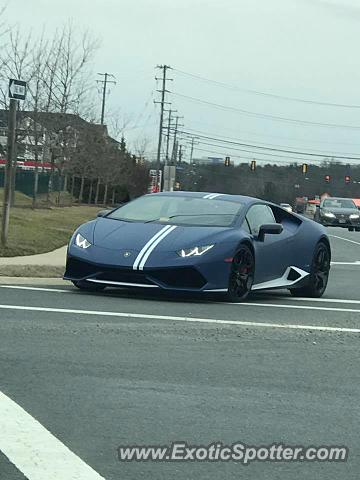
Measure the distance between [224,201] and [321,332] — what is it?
3.09 m

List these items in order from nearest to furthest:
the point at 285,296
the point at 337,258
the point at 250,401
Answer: the point at 250,401, the point at 285,296, the point at 337,258

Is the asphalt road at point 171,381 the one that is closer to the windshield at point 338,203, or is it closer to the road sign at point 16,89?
the road sign at point 16,89

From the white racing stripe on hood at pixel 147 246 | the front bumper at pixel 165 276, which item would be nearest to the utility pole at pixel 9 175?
the front bumper at pixel 165 276

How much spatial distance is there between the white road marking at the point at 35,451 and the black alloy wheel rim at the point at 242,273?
5211mm

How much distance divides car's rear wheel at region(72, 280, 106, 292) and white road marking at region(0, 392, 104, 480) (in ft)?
16.3

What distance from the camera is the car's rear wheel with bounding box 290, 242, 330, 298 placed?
11586 millimetres

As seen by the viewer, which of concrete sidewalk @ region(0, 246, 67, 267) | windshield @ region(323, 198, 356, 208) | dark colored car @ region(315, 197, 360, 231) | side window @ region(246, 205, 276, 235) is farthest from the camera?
windshield @ region(323, 198, 356, 208)

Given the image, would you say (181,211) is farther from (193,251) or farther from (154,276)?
(154,276)

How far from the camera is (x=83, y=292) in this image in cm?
1042

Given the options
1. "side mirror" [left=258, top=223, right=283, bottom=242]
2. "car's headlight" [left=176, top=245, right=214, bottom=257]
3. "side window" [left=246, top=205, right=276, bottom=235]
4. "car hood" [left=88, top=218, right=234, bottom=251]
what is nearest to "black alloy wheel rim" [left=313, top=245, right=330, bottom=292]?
"side window" [left=246, top=205, right=276, bottom=235]

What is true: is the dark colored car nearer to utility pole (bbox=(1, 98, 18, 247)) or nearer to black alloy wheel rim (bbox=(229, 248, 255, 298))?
utility pole (bbox=(1, 98, 18, 247))

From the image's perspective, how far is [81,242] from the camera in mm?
10078

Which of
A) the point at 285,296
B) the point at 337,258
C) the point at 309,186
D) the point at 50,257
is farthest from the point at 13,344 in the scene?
the point at 309,186

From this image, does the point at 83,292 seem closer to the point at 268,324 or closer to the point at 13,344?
the point at 268,324
